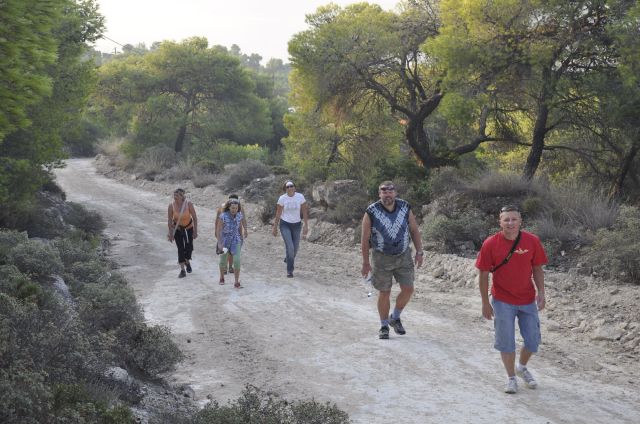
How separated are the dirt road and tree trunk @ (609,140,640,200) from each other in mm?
7100

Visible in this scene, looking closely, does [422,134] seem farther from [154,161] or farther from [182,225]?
[154,161]

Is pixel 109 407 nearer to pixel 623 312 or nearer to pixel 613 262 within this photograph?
pixel 623 312

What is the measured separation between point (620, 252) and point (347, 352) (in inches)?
199

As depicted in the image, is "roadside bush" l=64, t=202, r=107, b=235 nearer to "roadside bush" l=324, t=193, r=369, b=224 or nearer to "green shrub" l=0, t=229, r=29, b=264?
"roadside bush" l=324, t=193, r=369, b=224

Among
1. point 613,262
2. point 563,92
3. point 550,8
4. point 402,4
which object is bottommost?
point 613,262

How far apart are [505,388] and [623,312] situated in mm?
3339

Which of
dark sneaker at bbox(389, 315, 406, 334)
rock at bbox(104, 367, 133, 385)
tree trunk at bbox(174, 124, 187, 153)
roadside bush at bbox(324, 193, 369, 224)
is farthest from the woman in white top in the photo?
tree trunk at bbox(174, 124, 187, 153)

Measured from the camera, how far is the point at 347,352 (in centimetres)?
769

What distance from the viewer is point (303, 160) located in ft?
77.3

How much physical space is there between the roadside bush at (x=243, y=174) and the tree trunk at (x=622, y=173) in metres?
15.4

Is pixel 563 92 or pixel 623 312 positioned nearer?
pixel 623 312

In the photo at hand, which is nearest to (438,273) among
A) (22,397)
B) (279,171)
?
(22,397)

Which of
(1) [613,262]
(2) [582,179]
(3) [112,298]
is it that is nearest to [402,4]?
(2) [582,179]

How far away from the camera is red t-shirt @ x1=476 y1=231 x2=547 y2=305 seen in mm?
6270
